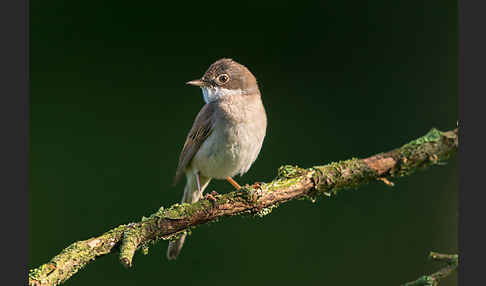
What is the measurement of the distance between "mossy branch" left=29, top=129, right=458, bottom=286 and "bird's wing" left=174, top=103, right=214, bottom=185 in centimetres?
58

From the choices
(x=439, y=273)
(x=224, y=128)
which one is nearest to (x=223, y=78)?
(x=224, y=128)

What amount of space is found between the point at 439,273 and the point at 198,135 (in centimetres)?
156

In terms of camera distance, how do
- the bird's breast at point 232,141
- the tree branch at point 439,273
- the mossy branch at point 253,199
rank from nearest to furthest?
the mossy branch at point 253,199, the tree branch at point 439,273, the bird's breast at point 232,141

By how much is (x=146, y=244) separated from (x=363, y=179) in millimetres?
1287

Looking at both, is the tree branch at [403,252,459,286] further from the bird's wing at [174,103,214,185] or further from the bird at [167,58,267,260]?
the bird's wing at [174,103,214,185]

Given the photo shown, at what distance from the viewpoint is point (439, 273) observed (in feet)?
8.02

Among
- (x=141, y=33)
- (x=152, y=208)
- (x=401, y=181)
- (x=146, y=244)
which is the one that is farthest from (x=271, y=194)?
(x=141, y=33)

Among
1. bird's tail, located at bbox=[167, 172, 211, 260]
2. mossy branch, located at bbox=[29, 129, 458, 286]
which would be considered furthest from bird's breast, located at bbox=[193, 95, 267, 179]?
mossy branch, located at bbox=[29, 129, 458, 286]

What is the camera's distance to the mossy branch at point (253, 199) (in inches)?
80.0

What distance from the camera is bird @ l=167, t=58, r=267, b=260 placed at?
2980mm

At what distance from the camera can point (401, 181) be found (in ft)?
13.7

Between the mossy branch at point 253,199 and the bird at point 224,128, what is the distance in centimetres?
38

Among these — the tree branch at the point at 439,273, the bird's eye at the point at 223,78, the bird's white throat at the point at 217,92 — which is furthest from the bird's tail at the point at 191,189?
the tree branch at the point at 439,273

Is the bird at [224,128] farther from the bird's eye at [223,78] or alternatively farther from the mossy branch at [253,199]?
the mossy branch at [253,199]
